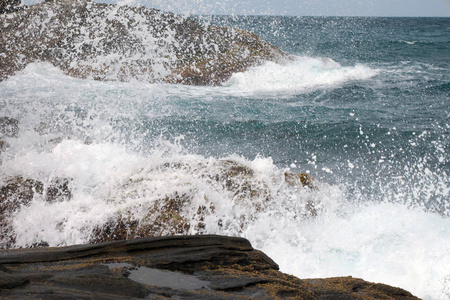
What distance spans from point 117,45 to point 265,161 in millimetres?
11167

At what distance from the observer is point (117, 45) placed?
1454 cm

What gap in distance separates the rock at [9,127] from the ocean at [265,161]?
0.31m

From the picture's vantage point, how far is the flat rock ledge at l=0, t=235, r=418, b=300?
1826 millimetres

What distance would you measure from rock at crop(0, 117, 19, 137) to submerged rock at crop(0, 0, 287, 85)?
21.6 ft

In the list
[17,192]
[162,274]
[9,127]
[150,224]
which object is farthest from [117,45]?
[162,274]

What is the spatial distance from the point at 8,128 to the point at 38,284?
6.21 m

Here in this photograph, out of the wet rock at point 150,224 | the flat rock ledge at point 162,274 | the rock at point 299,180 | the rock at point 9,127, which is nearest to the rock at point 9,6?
the rock at point 9,127

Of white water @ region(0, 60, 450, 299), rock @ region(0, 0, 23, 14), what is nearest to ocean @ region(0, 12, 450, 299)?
white water @ region(0, 60, 450, 299)

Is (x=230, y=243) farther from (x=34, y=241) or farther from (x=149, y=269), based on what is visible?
(x=34, y=241)

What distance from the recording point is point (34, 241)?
3.76 metres

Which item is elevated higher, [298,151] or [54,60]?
[54,60]

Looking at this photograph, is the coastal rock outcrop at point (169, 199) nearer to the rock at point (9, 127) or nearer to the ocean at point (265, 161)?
the ocean at point (265, 161)

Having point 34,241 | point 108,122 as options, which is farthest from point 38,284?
point 108,122

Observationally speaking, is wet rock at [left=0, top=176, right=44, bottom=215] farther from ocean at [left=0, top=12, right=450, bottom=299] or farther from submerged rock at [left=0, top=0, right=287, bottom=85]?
submerged rock at [left=0, top=0, right=287, bottom=85]
